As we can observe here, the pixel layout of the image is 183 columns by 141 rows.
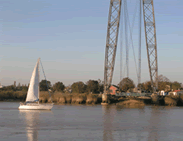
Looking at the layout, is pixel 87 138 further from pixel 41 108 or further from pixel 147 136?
pixel 41 108

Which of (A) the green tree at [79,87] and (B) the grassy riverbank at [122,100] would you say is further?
(A) the green tree at [79,87]

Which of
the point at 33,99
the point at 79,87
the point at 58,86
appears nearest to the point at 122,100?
the point at 33,99

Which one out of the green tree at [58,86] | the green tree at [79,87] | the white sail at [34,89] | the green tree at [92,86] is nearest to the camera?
the white sail at [34,89]

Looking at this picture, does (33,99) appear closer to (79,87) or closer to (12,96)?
(12,96)

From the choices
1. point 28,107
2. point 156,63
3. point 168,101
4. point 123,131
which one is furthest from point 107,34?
point 123,131

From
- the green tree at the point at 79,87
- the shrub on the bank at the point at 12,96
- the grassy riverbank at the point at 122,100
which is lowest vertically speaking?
the grassy riverbank at the point at 122,100

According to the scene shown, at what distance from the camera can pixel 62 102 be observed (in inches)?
3378

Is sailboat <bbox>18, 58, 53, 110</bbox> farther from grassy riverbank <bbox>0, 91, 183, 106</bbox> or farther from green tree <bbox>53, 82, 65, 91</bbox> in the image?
green tree <bbox>53, 82, 65, 91</bbox>

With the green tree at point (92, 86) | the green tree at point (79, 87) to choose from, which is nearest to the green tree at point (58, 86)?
the green tree at point (79, 87)

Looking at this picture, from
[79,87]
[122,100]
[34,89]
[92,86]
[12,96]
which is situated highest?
[92,86]

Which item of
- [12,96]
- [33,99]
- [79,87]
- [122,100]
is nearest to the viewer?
[33,99]

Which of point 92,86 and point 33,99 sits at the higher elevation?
point 92,86

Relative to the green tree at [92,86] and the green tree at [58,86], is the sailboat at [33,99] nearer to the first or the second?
the green tree at [92,86]

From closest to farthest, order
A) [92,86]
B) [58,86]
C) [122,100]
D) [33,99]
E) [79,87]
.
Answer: [33,99], [122,100], [92,86], [79,87], [58,86]
